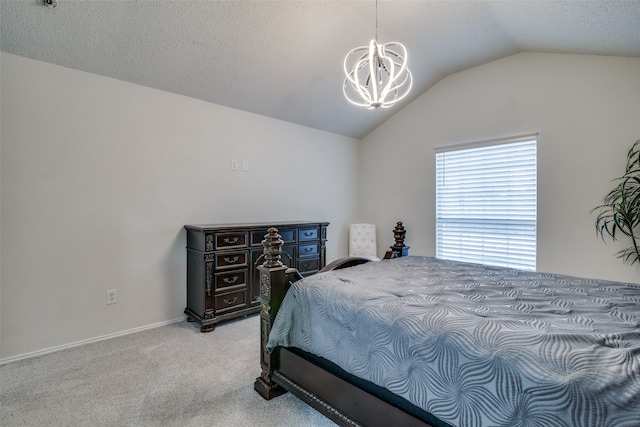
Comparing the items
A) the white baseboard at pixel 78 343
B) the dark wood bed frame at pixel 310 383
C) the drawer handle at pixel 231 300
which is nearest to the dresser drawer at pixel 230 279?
the drawer handle at pixel 231 300

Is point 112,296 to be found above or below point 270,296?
below

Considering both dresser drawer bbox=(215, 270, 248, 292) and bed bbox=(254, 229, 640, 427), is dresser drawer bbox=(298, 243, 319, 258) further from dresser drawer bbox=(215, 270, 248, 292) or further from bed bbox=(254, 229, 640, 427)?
bed bbox=(254, 229, 640, 427)

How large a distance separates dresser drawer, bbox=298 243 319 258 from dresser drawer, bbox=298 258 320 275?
0.06 metres

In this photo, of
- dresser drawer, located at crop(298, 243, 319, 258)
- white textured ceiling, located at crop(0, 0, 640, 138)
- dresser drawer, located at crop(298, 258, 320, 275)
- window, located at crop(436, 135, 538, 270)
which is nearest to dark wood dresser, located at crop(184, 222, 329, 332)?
dresser drawer, located at crop(298, 243, 319, 258)

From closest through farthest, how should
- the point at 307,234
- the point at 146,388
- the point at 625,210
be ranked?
1. the point at 146,388
2. the point at 625,210
3. the point at 307,234

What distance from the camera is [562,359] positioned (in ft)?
3.04

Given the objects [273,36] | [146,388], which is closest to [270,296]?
[146,388]

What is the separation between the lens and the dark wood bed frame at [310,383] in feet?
4.27

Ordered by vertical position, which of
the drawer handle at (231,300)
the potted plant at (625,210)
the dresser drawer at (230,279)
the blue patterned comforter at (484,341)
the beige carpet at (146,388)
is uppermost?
the potted plant at (625,210)

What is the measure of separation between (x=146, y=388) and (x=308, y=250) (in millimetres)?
2159

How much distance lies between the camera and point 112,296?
2.74 m

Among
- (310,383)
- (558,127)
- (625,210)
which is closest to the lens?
(310,383)

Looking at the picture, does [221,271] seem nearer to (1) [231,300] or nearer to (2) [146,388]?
(1) [231,300]

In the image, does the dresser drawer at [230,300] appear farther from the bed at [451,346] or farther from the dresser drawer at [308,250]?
the bed at [451,346]
